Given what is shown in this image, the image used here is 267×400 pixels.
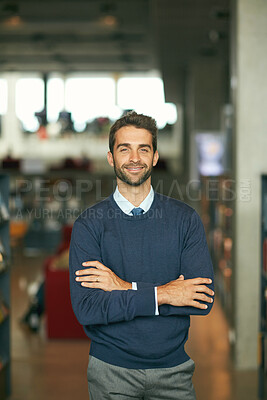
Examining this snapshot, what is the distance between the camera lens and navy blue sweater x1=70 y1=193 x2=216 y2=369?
205cm

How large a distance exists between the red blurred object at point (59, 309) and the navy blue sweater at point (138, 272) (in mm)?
3333

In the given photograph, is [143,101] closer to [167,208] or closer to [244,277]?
[244,277]

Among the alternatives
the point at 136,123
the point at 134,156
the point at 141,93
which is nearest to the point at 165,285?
the point at 134,156

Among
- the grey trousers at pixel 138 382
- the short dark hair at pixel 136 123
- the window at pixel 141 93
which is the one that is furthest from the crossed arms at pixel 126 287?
the window at pixel 141 93

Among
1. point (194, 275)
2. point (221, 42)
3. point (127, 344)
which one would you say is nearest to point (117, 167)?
point (194, 275)

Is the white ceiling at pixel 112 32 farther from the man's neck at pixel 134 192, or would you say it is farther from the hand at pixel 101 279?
the hand at pixel 101 279

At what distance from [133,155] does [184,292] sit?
593 mm

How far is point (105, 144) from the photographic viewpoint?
17703 millimetres

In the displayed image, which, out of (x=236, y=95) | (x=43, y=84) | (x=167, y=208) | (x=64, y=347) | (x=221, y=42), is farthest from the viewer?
(x=43, y=84)

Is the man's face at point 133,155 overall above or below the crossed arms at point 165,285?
above

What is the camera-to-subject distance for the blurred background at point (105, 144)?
451 cm

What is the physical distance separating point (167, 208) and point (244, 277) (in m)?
2.61

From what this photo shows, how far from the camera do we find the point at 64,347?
5266 millimetres

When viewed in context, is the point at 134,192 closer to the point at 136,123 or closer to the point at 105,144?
the point at 136,123
